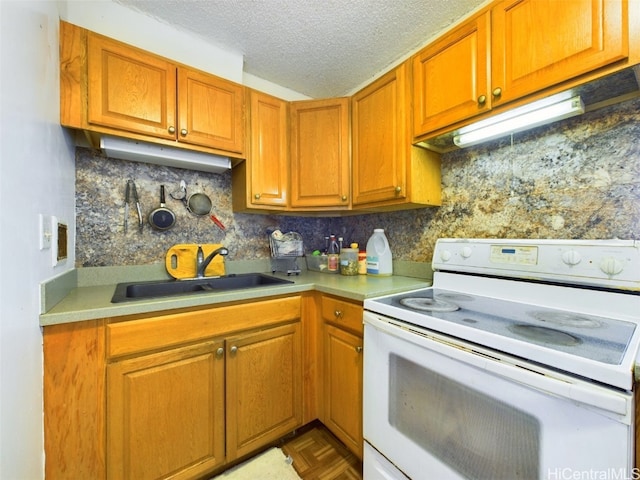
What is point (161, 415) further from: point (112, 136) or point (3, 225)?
point (112, 136)

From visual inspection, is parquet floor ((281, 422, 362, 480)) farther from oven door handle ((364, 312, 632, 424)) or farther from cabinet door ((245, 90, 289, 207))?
cabinet door ((245, 90, 289, 207))

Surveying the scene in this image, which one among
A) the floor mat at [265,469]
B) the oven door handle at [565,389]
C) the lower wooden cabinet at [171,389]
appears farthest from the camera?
the floor mat at [265,469]

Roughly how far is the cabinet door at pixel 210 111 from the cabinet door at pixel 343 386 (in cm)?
124

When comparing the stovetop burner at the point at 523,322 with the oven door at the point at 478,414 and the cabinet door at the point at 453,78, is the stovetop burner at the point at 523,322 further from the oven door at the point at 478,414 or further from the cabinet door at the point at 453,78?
the cabinet door at the point at 453,78

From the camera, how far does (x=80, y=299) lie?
1072 mm

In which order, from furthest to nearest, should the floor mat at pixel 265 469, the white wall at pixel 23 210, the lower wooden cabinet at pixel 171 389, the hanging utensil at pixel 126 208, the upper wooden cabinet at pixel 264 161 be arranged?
the upper wooden cabinet at pixel 264 161 < the hanging utensil at pixel 126 208 < the floor mat at pixel 265 469 < the lower wooden cabinet at pixel 171 389 < the white wall at pixel 23 210

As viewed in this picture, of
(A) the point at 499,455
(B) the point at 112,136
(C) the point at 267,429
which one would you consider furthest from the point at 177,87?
(A) the point at 499,455

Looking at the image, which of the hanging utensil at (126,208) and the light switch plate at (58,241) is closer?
the light switch plate at (58,241)

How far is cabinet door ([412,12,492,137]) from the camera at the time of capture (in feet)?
3.55

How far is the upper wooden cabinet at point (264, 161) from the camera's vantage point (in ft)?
5.35

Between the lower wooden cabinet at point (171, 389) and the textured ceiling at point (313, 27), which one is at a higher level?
the textured ceiling at point (313, 27)

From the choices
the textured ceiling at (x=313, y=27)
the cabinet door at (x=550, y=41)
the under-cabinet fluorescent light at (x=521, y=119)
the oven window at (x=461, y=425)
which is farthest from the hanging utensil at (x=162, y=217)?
the cabinet door at (x=550, y=41)

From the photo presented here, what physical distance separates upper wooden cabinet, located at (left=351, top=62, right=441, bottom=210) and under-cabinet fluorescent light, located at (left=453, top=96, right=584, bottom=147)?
0.78 ft

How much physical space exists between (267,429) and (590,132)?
78.2 inches
